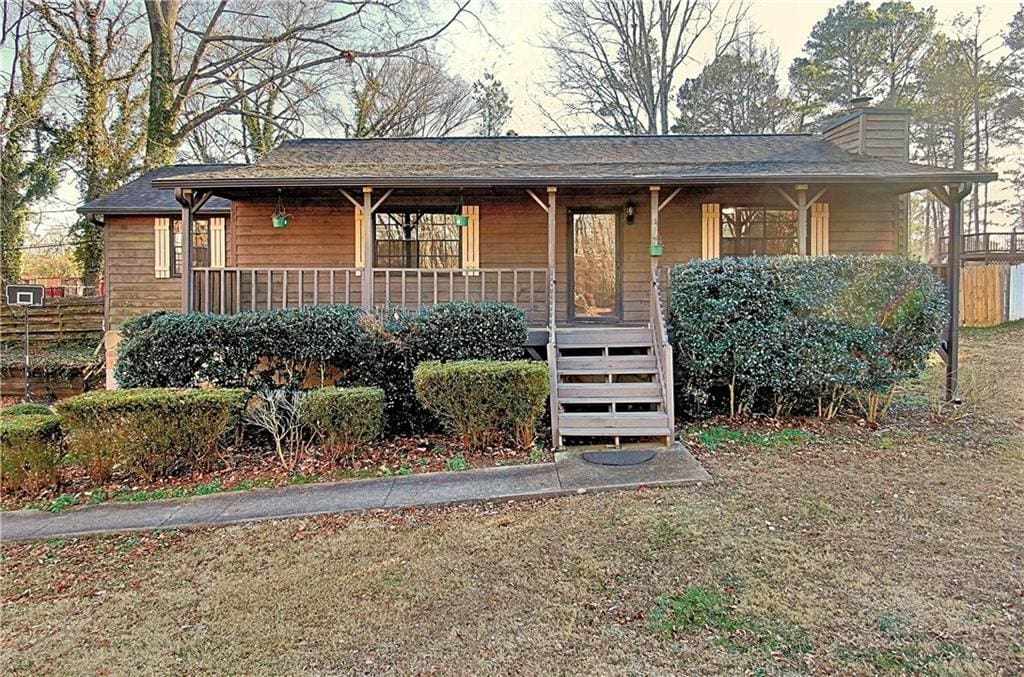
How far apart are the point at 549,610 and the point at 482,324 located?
4131mm

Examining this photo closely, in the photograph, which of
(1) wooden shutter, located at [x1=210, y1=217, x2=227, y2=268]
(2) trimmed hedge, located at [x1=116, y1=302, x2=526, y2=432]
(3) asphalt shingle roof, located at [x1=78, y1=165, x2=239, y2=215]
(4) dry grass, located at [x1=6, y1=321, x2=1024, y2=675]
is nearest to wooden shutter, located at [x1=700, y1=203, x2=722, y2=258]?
(2) trimmed hedge, located at [x1=116, y1=302, x2=526, y2=432]

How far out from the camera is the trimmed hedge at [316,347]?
6.60 meters

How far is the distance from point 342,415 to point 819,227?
309 inches

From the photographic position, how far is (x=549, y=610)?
309 centimetres

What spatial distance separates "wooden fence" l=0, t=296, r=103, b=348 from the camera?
15.4m

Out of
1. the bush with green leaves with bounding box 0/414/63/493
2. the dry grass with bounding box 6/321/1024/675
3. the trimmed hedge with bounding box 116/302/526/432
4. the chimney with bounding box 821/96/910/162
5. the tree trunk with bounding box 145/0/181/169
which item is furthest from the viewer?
the tree trunk with bounding box 145/0/181/169

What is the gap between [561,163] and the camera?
964cm

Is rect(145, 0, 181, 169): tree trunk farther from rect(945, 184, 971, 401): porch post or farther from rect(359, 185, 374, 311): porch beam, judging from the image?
rect(945, 184, 971, 401): porch post

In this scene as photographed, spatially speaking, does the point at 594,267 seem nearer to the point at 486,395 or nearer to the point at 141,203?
the point at 486,395

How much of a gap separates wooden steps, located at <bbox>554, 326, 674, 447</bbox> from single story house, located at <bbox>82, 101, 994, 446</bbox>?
0.16 feet

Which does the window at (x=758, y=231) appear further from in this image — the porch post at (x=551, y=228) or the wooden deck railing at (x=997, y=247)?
the wooden deck railing at (x=997, y=247)

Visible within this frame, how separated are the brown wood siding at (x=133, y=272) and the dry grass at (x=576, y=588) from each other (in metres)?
8.95

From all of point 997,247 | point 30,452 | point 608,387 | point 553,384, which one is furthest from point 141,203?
point 997,247

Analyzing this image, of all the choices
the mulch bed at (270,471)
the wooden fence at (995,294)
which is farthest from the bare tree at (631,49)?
the mulch bed at (270,471)
